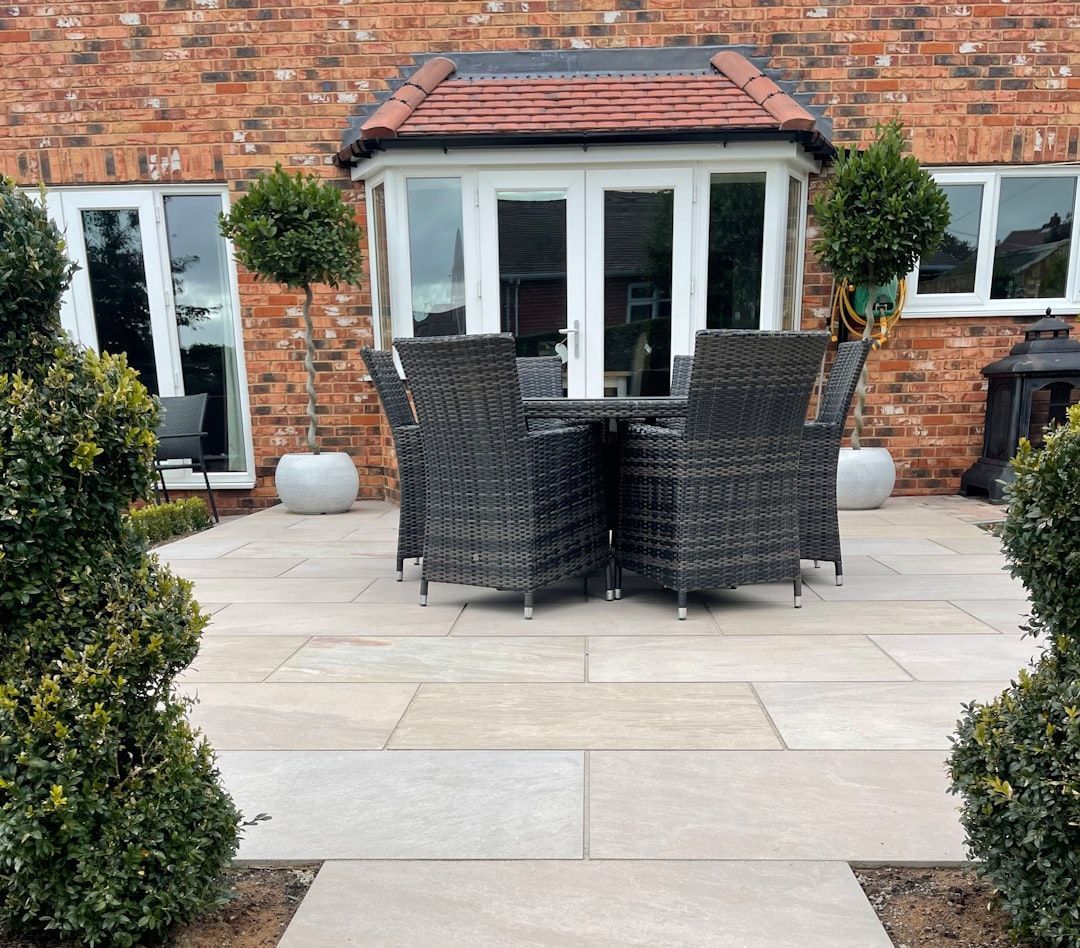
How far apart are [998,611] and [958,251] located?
366 cm

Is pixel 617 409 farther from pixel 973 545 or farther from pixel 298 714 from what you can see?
pixel 973 545

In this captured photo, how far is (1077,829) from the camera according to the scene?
3.32 ft

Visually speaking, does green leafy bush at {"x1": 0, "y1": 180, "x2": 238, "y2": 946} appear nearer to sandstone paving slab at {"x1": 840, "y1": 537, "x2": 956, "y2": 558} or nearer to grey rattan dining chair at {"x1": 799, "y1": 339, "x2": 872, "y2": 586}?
grey rattan dining chair at {"x1": 799, "y1": 339, "x2": 872, "y2": 586}

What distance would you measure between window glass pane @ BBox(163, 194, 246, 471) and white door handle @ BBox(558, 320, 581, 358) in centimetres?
256

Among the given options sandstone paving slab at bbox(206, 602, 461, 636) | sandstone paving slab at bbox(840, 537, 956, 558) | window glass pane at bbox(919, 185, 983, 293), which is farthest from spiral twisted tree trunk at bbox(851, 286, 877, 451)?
sandstone paving slab at bbox(206, 602, 461, 636)

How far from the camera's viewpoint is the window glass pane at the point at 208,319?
5.54m

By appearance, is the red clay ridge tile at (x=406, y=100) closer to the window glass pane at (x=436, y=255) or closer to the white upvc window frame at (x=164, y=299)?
the window glass pane at (x=436, y=255)

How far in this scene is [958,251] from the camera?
5.43m

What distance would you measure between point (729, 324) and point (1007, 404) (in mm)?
2032

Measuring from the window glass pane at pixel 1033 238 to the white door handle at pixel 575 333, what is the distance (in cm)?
313

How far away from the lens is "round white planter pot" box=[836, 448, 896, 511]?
4.86 metres

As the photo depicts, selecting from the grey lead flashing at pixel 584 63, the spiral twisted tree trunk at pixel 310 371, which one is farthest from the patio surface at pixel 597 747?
the grey lead flashing at pixel 584 63

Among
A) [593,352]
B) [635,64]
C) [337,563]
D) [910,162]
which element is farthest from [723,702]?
[635,64]

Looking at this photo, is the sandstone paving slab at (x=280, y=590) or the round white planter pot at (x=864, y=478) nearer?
the sandstone paving slab at (x=280, y=590)
